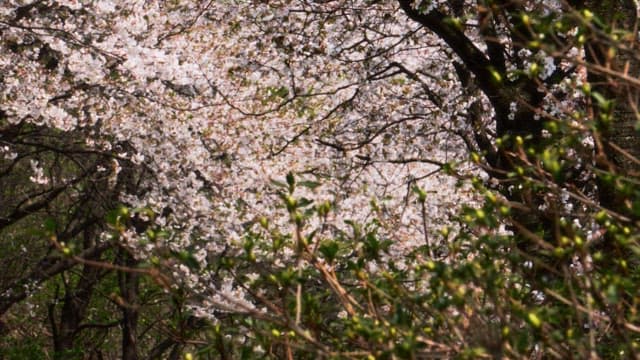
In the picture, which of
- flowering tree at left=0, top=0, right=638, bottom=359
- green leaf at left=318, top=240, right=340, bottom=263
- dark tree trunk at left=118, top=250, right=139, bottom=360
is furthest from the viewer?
dark tree trunk at left=118, top=250, right=139, bottom=360

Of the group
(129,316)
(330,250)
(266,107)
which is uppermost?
(266,107)

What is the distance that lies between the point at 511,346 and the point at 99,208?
34.3ft

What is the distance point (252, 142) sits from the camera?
429 inches

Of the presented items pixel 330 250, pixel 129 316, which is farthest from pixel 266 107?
pixel 330 250

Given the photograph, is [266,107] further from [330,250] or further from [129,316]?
[330,250]

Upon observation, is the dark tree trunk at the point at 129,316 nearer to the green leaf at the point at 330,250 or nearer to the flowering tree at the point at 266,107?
the flowering tree at the point at 266,107

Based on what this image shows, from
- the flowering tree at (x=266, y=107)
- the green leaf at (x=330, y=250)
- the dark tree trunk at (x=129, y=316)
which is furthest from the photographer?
the dark tree trunk at (x=129, y=316)

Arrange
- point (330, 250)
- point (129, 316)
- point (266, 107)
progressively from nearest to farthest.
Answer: point (330, 250), point (266, 107), point (129, 316)

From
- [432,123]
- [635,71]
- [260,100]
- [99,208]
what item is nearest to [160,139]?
[260,100]

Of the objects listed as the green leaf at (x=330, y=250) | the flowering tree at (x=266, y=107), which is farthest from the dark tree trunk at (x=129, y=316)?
the green leaf at (x=330, y=250)

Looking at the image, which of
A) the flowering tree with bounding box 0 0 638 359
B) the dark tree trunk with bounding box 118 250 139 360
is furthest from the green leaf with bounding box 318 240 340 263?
the dark tree trunk with bounding box 118 250 139 360

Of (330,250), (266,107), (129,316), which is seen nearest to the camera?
(330,250)

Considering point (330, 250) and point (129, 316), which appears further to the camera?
point (129, 316)

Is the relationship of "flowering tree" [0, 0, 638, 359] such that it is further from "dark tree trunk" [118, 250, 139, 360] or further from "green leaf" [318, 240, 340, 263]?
"green leaf" [318, 240, 340, 263]
